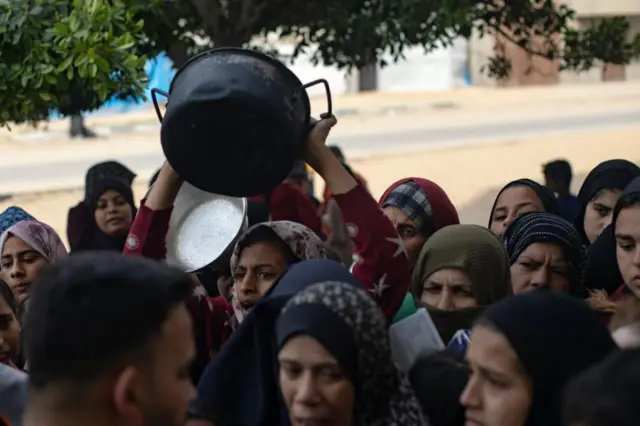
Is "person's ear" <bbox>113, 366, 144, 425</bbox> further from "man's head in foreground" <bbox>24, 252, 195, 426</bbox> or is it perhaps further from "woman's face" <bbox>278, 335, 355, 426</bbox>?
"woman's face" <bbox>278, 335, 355, 426</bbox>

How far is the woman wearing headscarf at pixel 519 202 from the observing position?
512 cm

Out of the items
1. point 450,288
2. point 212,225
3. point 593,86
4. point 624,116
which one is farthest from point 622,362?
point 593,86

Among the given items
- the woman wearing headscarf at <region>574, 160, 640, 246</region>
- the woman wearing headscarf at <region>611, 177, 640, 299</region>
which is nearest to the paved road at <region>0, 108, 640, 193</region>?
the woman wearing headscarf at <region>574, 160, 640, 246</region>

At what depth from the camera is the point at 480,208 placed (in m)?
15.5

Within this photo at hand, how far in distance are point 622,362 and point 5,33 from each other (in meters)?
3.25

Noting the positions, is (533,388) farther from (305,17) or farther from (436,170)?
(436,170)

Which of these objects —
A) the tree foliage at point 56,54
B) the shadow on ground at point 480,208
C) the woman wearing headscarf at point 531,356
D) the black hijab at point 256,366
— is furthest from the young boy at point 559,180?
the shadow on ground at point 480,208

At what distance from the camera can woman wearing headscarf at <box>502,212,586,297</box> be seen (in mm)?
4078

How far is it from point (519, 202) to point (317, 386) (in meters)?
2.69

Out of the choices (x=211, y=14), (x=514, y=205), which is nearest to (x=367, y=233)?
(x=514, y=205)

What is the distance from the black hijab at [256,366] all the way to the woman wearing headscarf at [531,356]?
52cm

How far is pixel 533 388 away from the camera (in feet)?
7.88

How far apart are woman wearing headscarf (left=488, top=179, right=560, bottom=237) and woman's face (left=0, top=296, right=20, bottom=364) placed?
2.21 meters

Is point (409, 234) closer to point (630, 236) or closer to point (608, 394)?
point (630, 236)
